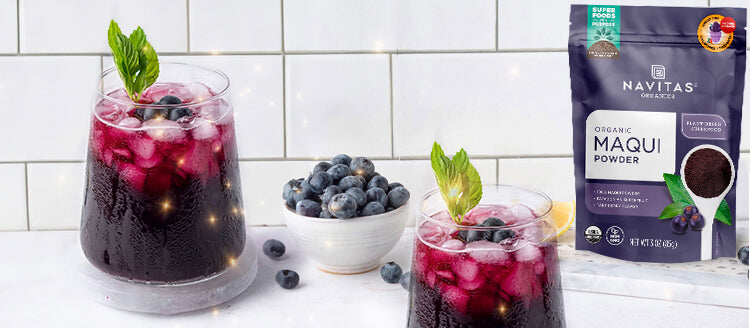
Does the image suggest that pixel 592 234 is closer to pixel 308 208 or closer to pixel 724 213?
pixel 724 213

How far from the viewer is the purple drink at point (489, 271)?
0.70m

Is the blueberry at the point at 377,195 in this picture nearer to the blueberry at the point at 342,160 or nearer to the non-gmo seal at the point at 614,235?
the blueberry at the point at 342,160

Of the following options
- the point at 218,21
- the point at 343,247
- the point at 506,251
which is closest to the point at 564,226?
the point at 343,247

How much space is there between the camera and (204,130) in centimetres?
88

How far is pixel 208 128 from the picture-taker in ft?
2.90

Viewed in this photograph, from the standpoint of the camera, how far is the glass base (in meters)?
0.92

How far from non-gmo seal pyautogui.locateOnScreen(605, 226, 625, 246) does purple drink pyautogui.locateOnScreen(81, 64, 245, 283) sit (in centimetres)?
53

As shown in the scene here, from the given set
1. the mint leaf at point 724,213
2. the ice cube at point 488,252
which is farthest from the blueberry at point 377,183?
the mint leaf at point 724,213

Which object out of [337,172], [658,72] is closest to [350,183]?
[337,172]

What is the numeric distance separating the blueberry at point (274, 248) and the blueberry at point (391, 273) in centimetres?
16

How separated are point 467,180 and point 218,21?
58 cm

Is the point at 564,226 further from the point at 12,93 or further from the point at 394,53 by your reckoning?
the point at 12,93

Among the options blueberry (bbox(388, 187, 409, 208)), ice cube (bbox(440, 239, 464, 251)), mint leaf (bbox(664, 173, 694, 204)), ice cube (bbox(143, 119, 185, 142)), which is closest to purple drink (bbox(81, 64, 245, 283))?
ice cube (bbox(143, 119, 185, 142))

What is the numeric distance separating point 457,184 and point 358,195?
0.27 metres
